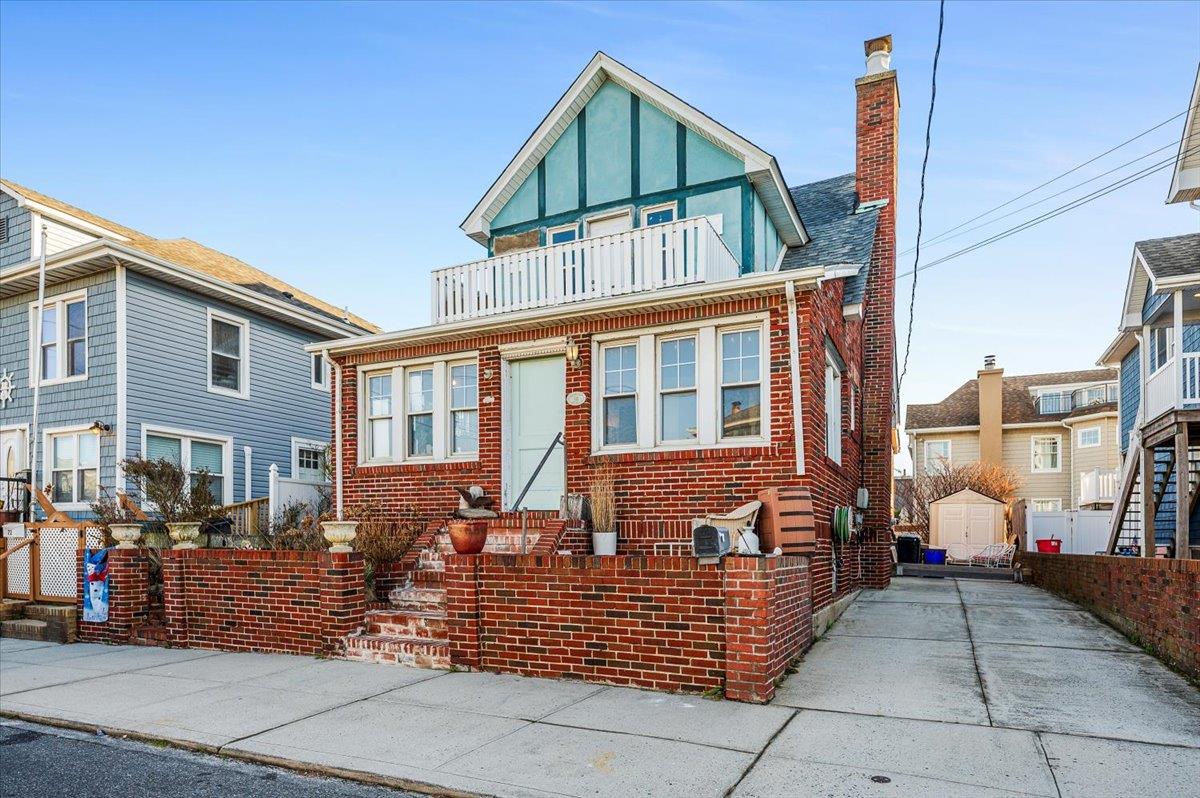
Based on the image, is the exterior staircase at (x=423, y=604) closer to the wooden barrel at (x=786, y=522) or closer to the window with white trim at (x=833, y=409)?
the wooden barrel at (x=786, y=522)

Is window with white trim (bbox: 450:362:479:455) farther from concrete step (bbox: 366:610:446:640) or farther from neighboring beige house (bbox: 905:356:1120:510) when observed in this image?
neighboring beige house (bbox: 905:356:1120:510)

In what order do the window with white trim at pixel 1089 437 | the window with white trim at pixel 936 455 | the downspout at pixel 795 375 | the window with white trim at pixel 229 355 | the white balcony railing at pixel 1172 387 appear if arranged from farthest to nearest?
the window with white trim at pixel 936 455, the window with white trim at pixel 1089 437, the window with white trim at pixel 229 355, the white balcony railing at pixel 1172 387, the downspout at pixel 795 375

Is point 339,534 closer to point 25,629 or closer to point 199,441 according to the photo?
point 25,629

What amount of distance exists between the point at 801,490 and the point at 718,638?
270cm

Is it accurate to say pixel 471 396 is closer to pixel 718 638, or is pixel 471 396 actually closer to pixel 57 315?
pixel 718 638

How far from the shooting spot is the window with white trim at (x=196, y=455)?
14969mm

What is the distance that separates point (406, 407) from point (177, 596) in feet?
13.0

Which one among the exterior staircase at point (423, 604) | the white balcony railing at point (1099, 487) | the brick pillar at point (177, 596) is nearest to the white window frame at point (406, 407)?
the exterior staircase at point (423, 604)

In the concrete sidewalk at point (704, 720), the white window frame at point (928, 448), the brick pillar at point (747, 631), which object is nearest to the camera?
the concrete sidewalk at point (704, 720)

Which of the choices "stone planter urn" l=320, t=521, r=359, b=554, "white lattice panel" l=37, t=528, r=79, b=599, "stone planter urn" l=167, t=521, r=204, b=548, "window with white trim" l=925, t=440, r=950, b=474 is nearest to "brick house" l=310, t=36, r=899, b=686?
"stone planter urn" l=320, t=521, r=359, b=554

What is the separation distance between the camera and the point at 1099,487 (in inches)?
993

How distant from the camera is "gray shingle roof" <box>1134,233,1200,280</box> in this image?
13.1 metres

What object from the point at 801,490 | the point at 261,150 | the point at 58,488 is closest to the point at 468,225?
the point at 261,150

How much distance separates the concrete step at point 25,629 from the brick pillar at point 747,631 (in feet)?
28.6
